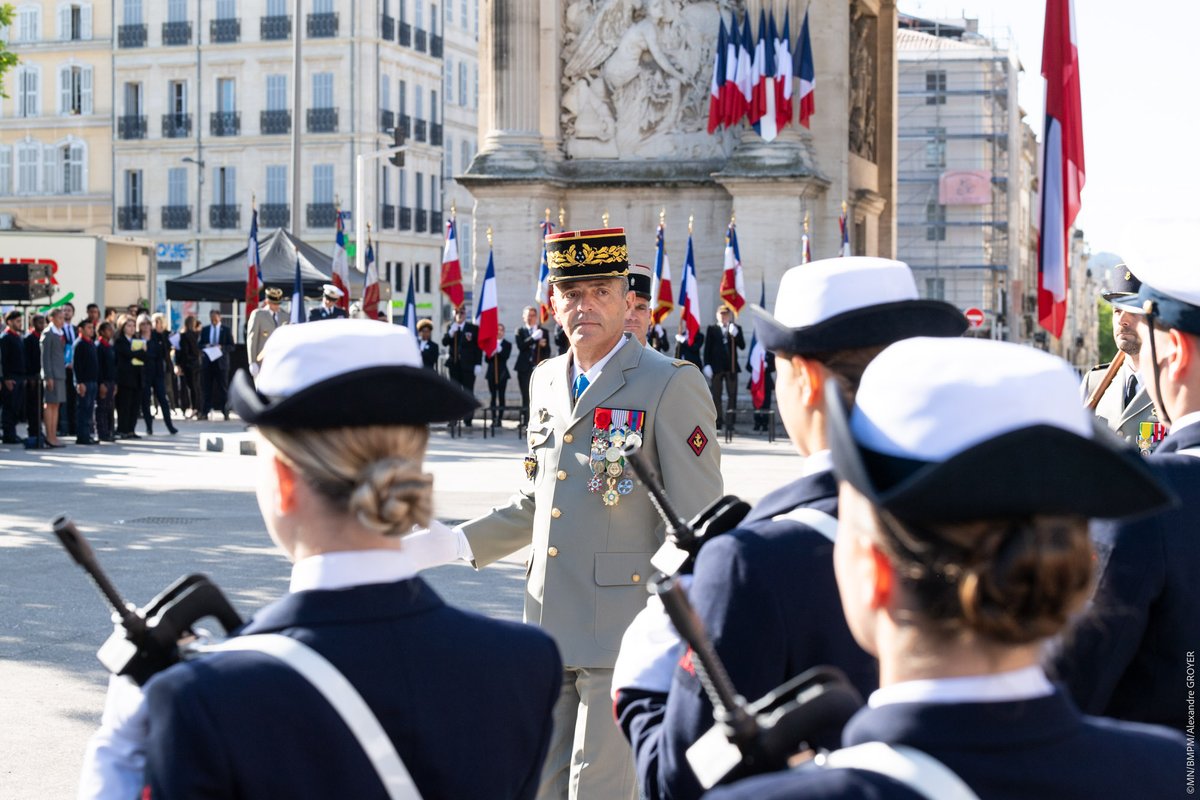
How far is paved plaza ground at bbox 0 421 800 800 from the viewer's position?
8141 mm

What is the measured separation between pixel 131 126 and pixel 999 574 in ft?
221

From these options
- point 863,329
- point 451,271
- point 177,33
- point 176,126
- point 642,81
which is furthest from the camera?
point 176,126

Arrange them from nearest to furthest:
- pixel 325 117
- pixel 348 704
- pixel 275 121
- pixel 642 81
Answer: pixel 348 704
pixel 642 81
pixel 325 117
pixel 275 121

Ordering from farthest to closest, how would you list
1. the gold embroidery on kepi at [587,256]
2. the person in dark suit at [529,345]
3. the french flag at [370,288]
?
the french flag at [370,288]
the person in dark suit at [529,345]
the gold embroidery on kepi at [587,256]

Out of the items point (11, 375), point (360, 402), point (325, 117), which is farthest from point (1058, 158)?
point (325, 117)

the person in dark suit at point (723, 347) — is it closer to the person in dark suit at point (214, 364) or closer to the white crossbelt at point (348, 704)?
the person in dark suit at point (214, 364)

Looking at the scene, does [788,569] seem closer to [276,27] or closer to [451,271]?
[451,271]

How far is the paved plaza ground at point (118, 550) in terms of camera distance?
8.14 m

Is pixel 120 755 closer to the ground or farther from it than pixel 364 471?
closer to the ground

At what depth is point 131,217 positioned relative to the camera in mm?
66625

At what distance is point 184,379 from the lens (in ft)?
110

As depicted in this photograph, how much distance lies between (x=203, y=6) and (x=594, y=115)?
42297 mm

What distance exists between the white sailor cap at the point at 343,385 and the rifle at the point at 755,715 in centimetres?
53

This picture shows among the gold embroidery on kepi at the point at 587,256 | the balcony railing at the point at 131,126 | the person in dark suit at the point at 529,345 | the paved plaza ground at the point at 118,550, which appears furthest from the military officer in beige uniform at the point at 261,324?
the balcony railing at the point at 131,126
